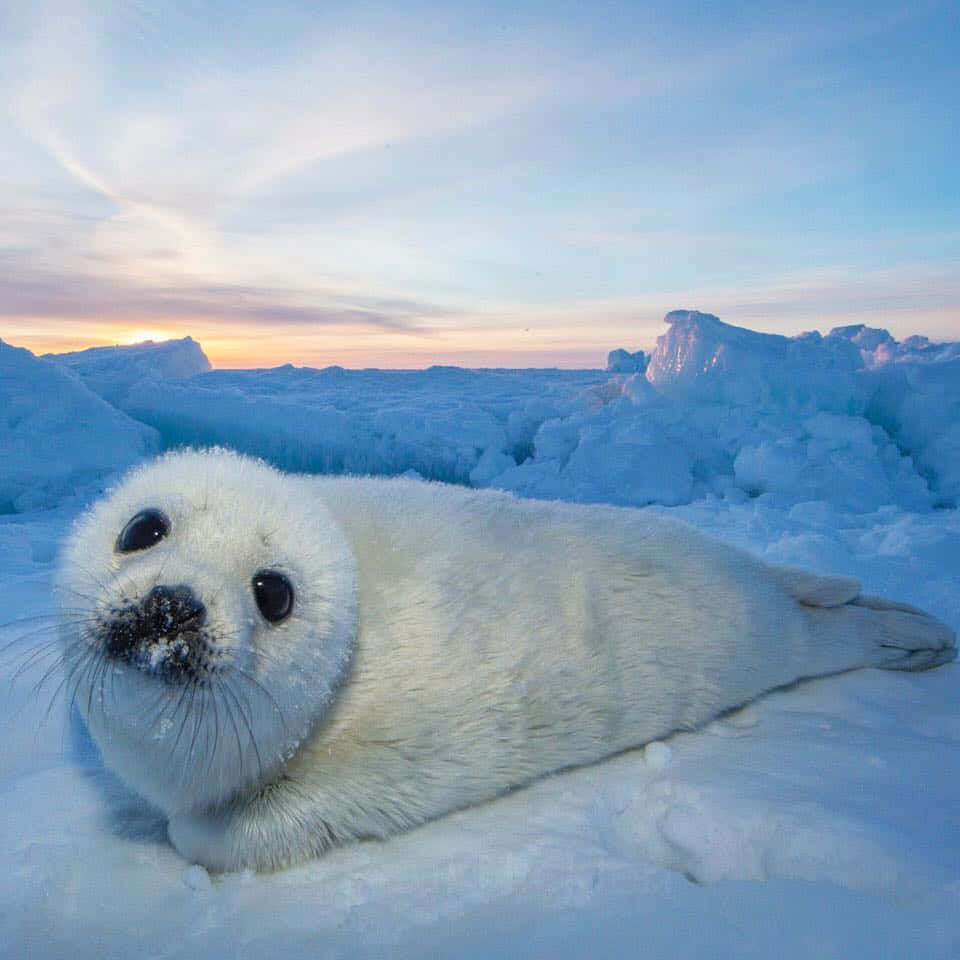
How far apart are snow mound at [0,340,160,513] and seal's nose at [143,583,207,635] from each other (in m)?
7.25

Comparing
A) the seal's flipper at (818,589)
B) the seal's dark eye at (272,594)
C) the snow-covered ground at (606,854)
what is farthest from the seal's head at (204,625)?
the seal's flipper at (818,589)

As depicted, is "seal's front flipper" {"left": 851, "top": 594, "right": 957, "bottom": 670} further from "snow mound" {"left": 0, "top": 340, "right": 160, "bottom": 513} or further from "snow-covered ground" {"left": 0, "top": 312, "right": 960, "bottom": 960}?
"snow mound" {"left": 0, "top": 340, "right": 160, "bottom": 513}

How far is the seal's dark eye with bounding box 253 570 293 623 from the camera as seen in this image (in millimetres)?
1472

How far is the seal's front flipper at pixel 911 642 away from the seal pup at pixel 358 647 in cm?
43

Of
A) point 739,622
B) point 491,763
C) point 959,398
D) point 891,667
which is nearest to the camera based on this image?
point 491,763

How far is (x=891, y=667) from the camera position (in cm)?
235

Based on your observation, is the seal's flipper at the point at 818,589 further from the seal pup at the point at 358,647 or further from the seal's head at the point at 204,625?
the seal's head at the point at 204,625

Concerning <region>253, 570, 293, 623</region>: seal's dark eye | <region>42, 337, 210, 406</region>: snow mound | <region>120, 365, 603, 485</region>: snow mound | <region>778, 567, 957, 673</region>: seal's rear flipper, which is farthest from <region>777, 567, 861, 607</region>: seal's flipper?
<region>42, 337, 210, 406</region>: snow mound

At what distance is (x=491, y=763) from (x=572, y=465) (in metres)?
7.67

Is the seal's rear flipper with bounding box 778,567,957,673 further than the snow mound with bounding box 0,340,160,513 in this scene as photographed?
No

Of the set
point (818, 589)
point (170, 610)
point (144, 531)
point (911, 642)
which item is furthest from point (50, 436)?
point (911, 642)

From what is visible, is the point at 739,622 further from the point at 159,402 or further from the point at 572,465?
the point at 159,402

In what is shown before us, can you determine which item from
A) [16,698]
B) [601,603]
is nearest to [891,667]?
[601,603]

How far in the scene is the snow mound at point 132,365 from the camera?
10.6 meters
